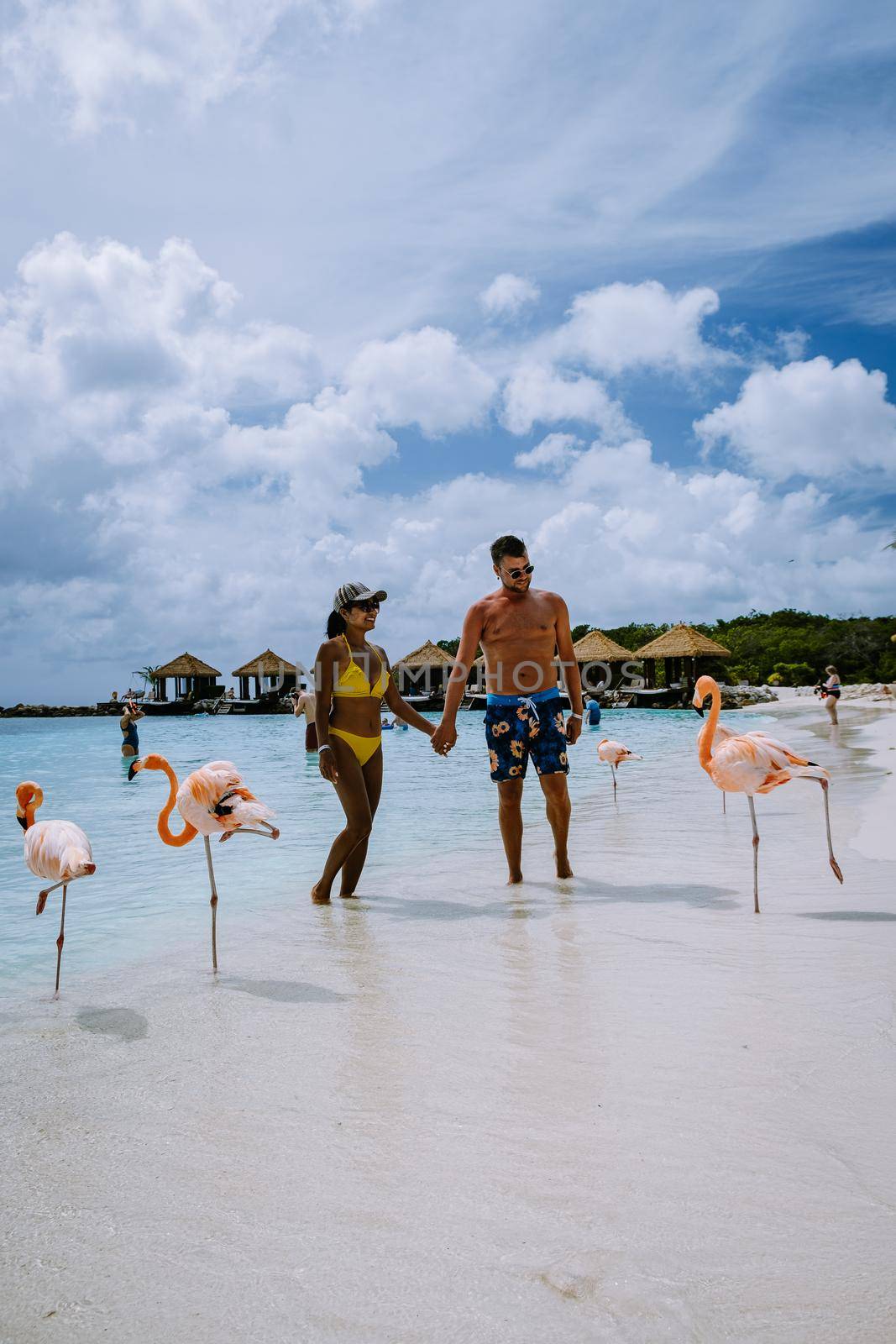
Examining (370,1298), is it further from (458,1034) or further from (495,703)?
(495,703)

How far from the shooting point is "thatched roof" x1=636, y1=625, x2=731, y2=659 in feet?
168

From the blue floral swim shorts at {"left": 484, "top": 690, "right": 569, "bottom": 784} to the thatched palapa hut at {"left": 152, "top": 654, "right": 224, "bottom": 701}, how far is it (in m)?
65.7

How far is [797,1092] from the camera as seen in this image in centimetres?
266

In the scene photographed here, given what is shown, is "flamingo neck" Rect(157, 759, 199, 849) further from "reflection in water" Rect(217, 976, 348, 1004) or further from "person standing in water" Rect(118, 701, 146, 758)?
"person standing in water" Rect(118, 701, 146, 758)

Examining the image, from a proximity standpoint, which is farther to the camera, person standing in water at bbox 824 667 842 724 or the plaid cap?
person standing in water at bbox 824 667 842 724

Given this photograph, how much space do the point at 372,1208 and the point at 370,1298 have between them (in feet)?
0.99

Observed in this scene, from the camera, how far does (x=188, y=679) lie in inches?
2852

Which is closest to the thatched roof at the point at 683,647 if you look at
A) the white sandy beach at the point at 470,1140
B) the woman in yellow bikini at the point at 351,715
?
the woman in yellow bikini at the point at 351,715

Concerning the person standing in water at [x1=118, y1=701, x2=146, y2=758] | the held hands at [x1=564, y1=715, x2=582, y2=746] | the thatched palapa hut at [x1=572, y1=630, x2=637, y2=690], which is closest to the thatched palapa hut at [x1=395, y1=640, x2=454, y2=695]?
the thatched palapa hut at [x1=572, y1=630, x2=637, y2=690]

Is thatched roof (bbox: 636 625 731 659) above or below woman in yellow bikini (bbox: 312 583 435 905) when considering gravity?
above

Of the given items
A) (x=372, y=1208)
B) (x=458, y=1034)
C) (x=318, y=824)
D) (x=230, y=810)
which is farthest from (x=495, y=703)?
(x=318, y=824)

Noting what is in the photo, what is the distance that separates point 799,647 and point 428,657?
30124 millimetres

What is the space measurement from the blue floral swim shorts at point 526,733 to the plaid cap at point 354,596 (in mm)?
992

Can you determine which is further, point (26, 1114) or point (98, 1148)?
point (26, 1114)
